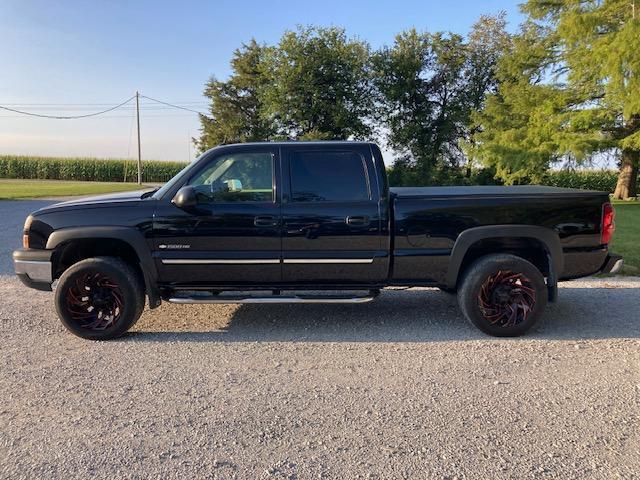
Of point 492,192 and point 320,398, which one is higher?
point 492,192

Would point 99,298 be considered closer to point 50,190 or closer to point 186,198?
point 186,198

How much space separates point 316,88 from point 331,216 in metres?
29.4

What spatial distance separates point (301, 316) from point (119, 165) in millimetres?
58573

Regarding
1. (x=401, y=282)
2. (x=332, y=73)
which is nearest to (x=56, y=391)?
(x=401, y=282)

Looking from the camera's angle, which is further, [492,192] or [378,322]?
[378,322]

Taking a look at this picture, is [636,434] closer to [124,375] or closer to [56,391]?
[124,375]

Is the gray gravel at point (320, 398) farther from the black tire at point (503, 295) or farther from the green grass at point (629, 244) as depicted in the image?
the green grass at point (629, 244)

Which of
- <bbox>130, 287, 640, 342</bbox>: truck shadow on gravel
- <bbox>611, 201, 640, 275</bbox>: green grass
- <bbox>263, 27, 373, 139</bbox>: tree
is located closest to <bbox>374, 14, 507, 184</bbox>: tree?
<bbox>263, 27, 373, 139</bbox>: tree

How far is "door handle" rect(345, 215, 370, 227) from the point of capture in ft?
14.7

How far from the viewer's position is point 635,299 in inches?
229

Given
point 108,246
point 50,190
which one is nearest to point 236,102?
point 50,190

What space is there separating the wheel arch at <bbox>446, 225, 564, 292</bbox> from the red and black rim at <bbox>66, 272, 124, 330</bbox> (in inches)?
126

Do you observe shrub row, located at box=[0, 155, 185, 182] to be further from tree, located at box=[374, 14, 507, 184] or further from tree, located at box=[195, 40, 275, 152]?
tree, located at box=[374, 14, 507, 184]

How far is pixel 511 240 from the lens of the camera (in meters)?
4.70
